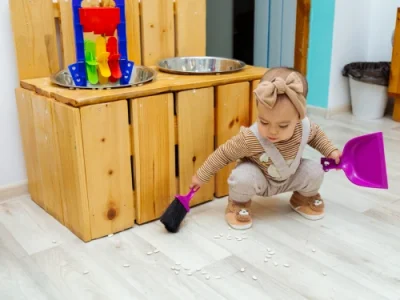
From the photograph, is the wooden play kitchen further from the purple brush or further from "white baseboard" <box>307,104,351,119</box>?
"white baseboard" <box>307,104,351,119</box>

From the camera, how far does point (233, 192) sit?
1216 millimetres

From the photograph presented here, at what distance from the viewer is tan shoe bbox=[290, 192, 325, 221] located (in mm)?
1260

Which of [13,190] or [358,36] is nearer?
[13,190]

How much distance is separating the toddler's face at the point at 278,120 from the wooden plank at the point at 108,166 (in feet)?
1.05

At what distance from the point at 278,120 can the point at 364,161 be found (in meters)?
0.30

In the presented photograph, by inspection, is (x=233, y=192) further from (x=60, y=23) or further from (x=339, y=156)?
(x=60, y=23)

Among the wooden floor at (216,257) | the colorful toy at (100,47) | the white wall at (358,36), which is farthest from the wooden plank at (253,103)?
the white wall at (358,36)

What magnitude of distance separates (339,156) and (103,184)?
1.94 ft

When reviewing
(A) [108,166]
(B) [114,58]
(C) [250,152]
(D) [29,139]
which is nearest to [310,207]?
(C) [250,152]

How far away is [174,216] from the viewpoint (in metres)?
1.18

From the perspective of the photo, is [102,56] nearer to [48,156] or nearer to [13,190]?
[48,156]

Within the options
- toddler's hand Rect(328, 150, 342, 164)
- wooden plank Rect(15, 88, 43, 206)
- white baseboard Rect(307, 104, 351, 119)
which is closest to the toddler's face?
toddler's hand Rect(328, 150, 342, 164)

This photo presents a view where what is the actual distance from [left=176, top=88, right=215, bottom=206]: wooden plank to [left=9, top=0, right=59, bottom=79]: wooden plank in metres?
0.41

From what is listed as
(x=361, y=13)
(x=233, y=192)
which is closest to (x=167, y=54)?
(x=233, y=192)
